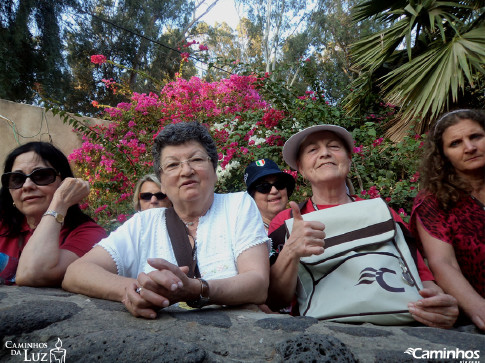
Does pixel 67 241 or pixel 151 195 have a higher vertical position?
pixel 151 195

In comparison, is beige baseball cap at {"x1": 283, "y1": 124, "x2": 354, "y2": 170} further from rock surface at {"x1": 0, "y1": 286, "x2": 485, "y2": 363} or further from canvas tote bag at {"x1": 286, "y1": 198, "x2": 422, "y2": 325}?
rock surface at {"x1": 0, "y1": 286, "x2": 485, "y2": 363}

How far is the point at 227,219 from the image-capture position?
70.3 inches

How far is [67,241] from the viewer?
2.03 m

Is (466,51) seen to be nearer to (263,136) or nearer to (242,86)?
(263,136)

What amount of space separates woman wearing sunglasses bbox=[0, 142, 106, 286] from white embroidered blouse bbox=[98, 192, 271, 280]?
1.27 feet

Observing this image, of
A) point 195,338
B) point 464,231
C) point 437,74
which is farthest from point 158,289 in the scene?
point 437,74

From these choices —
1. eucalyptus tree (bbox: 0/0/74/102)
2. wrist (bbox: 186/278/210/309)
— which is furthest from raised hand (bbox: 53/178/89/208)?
eucalyptus tree (bbox: 0/0/74/102)

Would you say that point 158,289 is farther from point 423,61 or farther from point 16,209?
point 423,61

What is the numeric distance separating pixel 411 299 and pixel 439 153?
1.21 m

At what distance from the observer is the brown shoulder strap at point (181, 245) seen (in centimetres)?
166

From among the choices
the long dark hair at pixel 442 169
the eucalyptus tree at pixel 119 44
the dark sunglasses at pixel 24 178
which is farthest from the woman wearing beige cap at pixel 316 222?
the eucalyptus tree at pixel 119 44

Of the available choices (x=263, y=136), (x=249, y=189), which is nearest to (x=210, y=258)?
(x=249, y=189)

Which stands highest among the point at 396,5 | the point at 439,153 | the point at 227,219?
the point at 396,5

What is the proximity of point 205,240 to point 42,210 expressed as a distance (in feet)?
3.68
